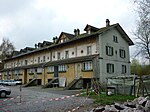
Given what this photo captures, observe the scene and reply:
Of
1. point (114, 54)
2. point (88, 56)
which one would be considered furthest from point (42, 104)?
point (114, 54)

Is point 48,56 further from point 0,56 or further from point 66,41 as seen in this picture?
point 0,56

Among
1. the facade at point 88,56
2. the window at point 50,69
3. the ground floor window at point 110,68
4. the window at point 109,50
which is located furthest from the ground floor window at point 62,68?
the window at point 109,50

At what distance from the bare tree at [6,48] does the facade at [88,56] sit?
29.4m

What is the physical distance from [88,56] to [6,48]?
4618 cm

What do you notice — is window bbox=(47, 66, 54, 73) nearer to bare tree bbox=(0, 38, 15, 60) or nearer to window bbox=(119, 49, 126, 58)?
window bbox=(119, 49, 126, 58)

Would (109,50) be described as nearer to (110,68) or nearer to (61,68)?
(110,68)

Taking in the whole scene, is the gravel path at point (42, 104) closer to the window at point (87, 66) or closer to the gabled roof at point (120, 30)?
the window at point (87, 66)

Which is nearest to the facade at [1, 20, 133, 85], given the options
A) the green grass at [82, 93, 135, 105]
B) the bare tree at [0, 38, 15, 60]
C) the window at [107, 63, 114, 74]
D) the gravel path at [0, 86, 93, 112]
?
the window at [107, 63, 114, 74]

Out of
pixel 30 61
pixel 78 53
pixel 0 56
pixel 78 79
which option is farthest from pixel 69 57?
pixel 0 56

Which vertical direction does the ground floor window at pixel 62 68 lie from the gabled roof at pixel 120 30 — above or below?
below

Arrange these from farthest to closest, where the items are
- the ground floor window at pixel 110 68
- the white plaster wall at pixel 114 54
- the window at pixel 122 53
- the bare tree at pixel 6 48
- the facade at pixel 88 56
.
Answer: the bare tree at pixel 6 48
the window at pixel 122 53
the ground floor window at pixel 110 68
the white plaster wall at pixel 114 54
the facade at pixel 88 56

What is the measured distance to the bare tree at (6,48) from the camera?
68156 millimetres

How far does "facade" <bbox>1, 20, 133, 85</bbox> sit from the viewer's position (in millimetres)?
30234

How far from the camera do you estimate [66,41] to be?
3591 cm
